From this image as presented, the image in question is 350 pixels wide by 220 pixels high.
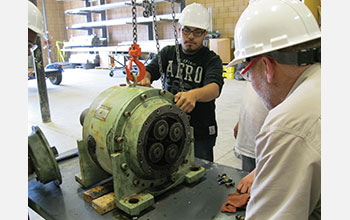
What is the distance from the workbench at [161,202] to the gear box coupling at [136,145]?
43 mm

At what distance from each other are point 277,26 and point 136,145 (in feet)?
2.31

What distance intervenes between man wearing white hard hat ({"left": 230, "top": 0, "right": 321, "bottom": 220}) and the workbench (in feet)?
1.47

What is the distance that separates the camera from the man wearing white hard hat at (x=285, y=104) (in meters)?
0.68

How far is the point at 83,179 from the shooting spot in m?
1.42

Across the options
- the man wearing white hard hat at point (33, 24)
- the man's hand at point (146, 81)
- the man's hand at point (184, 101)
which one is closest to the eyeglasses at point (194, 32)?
the man's hand at point (146, 81)

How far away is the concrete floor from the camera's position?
11.1 feet

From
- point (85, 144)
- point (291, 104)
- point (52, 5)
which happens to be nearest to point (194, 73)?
point (85, 144)

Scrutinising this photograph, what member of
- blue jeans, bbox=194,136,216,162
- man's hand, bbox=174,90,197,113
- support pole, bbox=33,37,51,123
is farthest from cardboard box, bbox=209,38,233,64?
man's hand, bbox=174,90,197,113

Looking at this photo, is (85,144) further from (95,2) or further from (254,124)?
(95,2)

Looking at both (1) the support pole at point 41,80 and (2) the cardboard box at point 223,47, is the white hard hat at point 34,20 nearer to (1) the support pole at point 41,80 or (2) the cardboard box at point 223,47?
(1) the support pole at point 41,80

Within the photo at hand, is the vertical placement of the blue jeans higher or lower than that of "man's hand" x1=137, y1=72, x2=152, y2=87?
lower

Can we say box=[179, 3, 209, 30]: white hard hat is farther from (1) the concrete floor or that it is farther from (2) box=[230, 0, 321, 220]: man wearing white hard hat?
(1) the concrete floor

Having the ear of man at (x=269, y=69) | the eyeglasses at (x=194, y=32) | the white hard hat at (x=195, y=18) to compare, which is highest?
the white hard hat at (x=195, y=18)

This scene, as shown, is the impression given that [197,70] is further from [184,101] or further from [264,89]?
[264,89]
